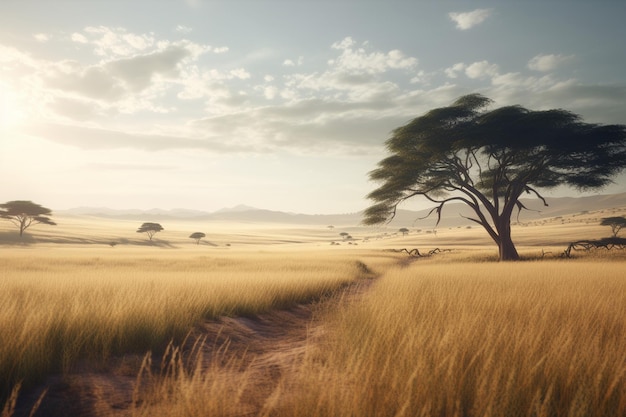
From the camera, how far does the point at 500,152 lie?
2238 centimetres

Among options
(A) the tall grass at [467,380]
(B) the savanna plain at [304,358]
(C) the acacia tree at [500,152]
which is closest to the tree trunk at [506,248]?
(C) the acacia tree at [500,152]

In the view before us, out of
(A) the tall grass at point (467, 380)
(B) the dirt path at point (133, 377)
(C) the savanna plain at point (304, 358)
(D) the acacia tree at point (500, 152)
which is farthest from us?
(D) the acacia tree at point (500, 152)

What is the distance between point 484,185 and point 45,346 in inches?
1137

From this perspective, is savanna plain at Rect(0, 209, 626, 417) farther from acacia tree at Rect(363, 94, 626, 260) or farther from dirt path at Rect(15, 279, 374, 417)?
acacia tree at Rect(363, 94, 626, 260)

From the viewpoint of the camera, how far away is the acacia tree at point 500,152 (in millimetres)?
19984

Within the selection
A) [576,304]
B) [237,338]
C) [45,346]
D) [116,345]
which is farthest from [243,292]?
[576,304]

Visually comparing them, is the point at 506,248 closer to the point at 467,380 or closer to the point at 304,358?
the point at 467,380

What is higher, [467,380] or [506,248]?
[467,380]

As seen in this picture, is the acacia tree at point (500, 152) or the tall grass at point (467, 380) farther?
the acacia tree at point (500, 152)

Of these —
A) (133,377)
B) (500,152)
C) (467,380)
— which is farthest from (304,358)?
(500,152)

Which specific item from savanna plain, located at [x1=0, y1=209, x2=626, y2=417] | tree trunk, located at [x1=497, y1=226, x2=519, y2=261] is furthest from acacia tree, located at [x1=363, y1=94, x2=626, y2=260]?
savanna plain, located at [x1=0, y1=209, x2=626, y2=417]

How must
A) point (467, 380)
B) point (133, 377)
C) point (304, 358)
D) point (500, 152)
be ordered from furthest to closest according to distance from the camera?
1. point (500, 152)
2. point (133, 377)
3. point (467, 380)
4. point (304, 358)

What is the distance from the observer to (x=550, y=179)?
2336cm

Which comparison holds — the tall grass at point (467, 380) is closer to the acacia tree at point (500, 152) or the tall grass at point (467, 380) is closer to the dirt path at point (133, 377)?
the dirt path at point (133, 377)
